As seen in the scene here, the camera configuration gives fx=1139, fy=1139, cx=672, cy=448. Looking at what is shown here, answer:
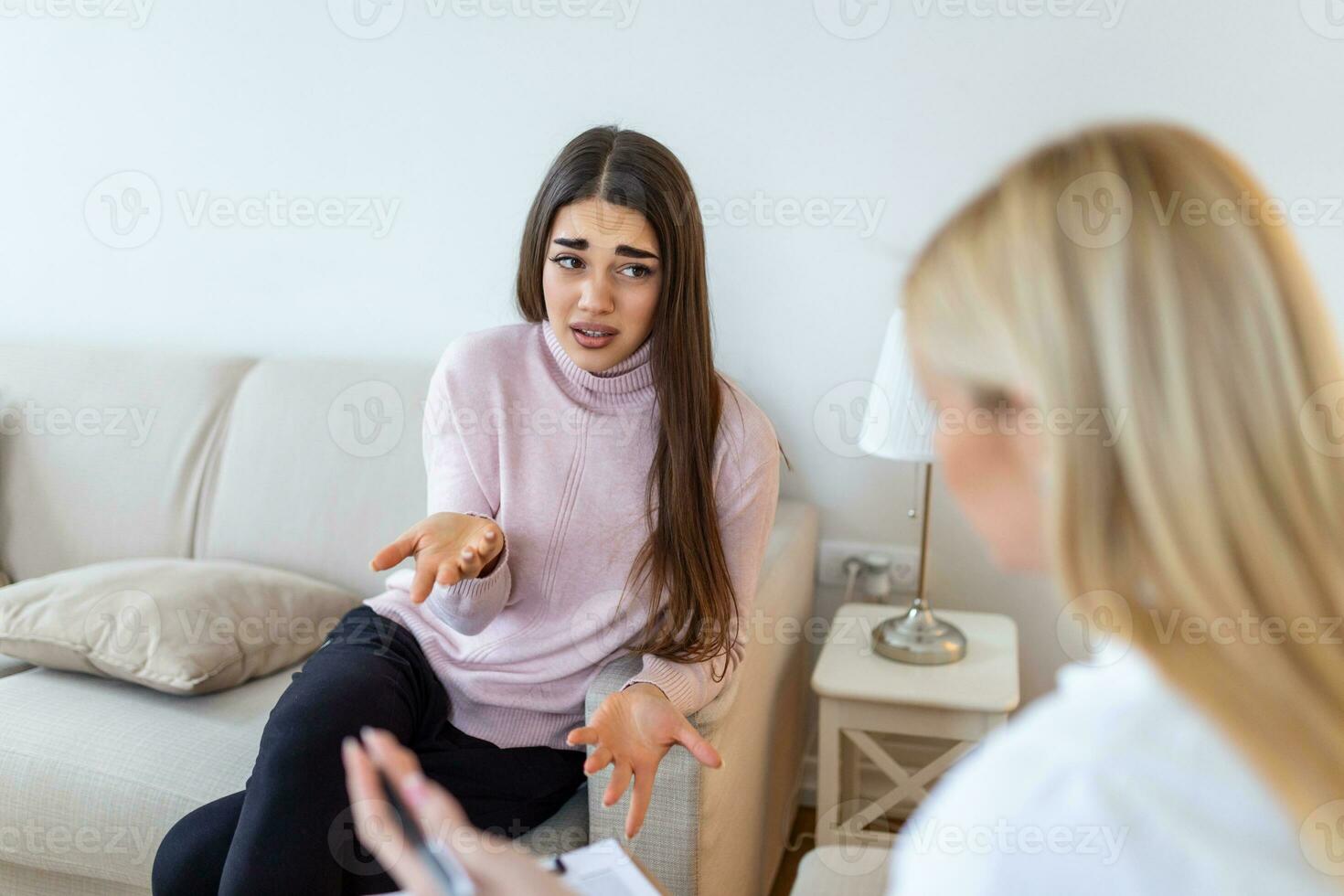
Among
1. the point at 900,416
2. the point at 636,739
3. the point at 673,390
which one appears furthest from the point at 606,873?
the point at 900,416

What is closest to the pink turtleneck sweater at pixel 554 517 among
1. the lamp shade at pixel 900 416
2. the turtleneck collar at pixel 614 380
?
the turtleneck collar at pixel 614 380

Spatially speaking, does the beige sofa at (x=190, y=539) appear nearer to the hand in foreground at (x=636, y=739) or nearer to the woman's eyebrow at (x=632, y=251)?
the hand in foreground at (x=636, y=739)

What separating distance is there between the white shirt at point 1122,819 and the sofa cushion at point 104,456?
1.91 meters

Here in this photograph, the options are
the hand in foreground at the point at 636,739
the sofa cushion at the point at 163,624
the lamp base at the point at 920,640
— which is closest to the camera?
the hand in foreground at the point at 636,739

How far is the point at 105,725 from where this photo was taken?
159 cm

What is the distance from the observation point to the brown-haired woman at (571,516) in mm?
1395

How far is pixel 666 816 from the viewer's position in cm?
133

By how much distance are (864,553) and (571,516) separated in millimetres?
808

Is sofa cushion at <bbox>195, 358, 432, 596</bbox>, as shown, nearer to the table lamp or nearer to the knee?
the knee

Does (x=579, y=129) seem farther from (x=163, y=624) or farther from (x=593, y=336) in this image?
(x=163, y=624)

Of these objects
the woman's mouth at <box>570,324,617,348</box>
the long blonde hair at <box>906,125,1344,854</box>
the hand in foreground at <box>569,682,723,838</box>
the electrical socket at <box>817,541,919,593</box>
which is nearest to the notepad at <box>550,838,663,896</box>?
the hand in foreground at <box>569,682,723,838</box>

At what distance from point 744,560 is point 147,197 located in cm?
164

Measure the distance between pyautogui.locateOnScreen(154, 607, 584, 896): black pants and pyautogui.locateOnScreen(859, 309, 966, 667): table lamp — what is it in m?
0.61

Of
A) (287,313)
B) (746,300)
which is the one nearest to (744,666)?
(746,300)
